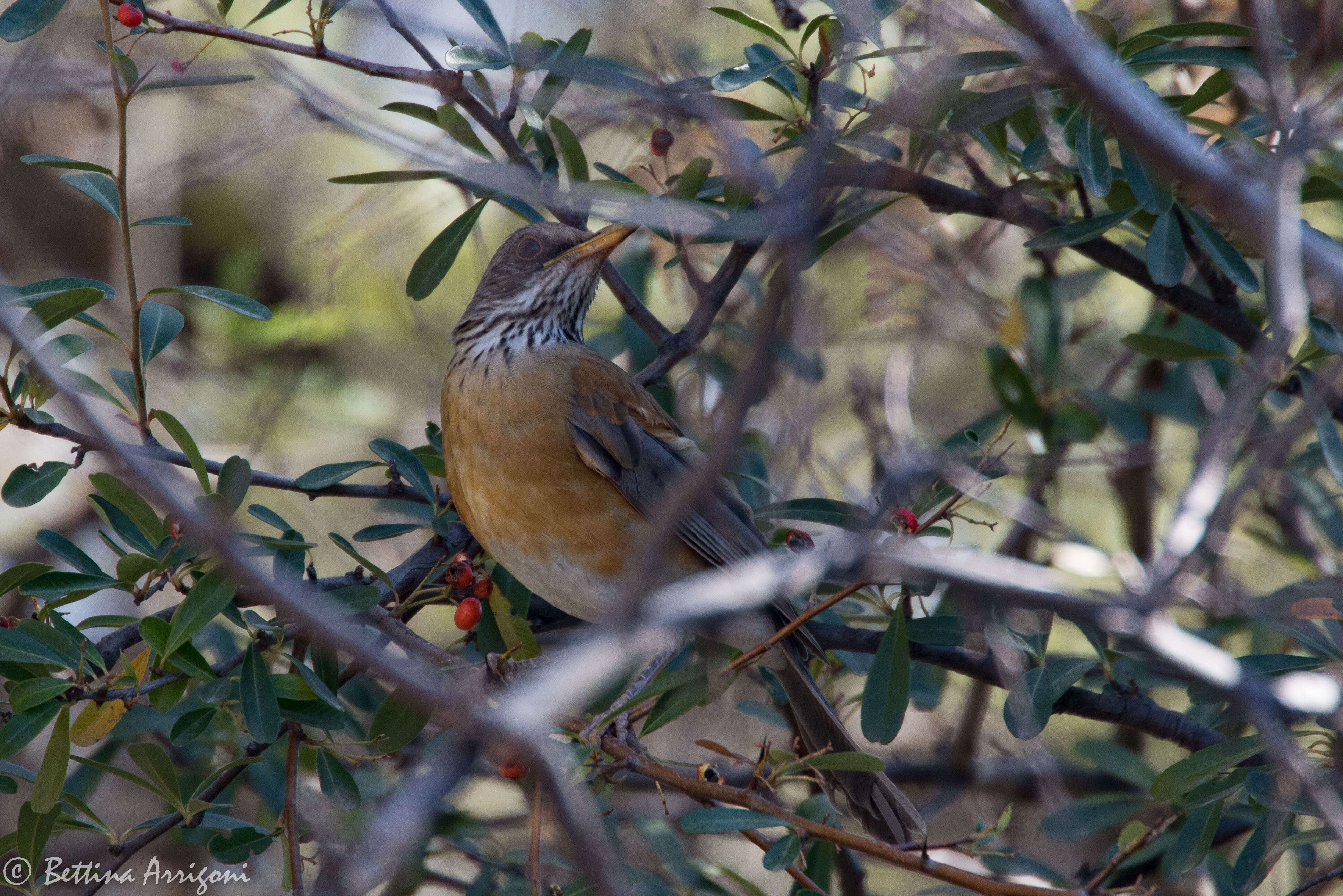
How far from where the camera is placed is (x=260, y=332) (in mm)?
6254

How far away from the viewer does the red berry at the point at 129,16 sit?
11.4 ft

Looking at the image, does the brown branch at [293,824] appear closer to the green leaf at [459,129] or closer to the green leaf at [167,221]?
the green leaf at [167,221]

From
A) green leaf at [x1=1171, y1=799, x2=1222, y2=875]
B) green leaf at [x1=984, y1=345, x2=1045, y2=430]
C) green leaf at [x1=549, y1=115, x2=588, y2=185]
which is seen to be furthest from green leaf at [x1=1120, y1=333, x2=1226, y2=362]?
green leaf at [x1=549, y1=115, x2=588, y2=185]

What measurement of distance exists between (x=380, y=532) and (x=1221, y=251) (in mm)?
3197

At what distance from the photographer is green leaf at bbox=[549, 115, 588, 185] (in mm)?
4258

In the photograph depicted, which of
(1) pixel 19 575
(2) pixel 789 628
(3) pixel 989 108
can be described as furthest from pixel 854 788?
(1) pixel 19 575

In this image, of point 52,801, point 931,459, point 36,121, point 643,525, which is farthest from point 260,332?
point 931,459

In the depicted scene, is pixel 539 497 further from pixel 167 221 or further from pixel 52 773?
pixel 52 773

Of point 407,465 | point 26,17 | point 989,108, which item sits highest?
point 989,108

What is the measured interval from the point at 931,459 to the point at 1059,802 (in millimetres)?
1862

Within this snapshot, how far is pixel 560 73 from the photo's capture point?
373 centimetres

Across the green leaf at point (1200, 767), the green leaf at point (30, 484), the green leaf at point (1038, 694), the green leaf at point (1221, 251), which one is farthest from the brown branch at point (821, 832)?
the green leaf at point (1221, 251)

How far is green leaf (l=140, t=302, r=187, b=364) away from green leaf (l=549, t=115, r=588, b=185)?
1.53 meters

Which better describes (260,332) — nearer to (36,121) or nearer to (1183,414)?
(36,121)
